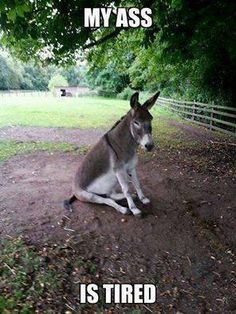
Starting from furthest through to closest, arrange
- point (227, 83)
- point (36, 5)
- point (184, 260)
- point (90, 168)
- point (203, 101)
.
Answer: point (203, 101) < point (227, 83) < point (36, 5) < point (90, 168) < point (184, 260)

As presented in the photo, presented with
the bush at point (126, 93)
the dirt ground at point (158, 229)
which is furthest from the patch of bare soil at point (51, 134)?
the bush at point (126, 93)

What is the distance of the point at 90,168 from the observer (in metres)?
6.05

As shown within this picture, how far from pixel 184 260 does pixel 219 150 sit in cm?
704

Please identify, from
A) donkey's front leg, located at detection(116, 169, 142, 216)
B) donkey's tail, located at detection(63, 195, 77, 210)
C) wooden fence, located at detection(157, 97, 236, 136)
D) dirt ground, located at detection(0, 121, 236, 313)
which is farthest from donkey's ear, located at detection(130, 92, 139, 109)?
wooden fence, located at detection(157, 97, 236, 136)

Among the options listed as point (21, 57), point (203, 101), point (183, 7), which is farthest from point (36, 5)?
point (203, 101)

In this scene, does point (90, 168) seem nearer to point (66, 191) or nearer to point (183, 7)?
point (66, 191)

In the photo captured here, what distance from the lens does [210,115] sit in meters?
A: 17.5

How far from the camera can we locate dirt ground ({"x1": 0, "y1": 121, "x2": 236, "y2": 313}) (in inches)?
165

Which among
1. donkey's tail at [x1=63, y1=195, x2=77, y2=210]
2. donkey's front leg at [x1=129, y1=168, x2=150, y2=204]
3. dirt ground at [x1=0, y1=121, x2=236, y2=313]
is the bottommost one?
dirt ground at [x1=0, y1=121, x2=236, y2=313]

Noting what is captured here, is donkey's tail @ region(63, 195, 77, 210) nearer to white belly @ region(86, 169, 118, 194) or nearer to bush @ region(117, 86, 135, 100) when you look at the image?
white belly @ region(86, 169, 118, 194)

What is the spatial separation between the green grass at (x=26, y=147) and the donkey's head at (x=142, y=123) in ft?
17.5

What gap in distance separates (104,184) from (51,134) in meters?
8.25

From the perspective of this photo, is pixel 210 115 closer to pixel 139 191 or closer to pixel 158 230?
pixel 139 191

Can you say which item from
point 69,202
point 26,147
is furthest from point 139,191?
point 26,147
